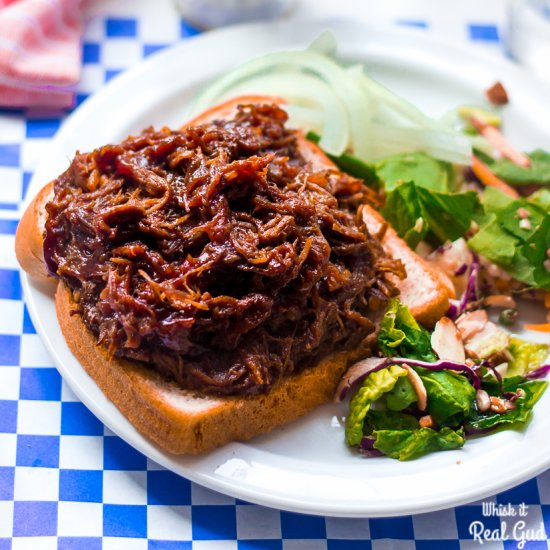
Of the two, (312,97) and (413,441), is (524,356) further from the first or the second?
(312,97)

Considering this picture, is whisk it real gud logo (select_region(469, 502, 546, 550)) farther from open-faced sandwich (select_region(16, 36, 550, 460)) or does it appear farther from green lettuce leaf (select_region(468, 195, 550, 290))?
green lettuce leaf (select_region(468, 195, 550, 290))

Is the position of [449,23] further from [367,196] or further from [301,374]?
[301,374]

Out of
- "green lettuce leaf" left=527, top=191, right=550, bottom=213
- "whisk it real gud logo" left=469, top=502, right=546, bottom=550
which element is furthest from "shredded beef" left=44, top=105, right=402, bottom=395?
"green lettuce leaf" left=527, top=191, right=550, bottom=213

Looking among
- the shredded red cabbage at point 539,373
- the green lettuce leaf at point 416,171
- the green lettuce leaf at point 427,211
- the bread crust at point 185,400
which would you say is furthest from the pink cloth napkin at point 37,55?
the shredded red cabbage at point 539,373

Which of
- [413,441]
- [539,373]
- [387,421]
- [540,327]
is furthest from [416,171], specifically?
[413,441]

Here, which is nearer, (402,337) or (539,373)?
(402,337)
